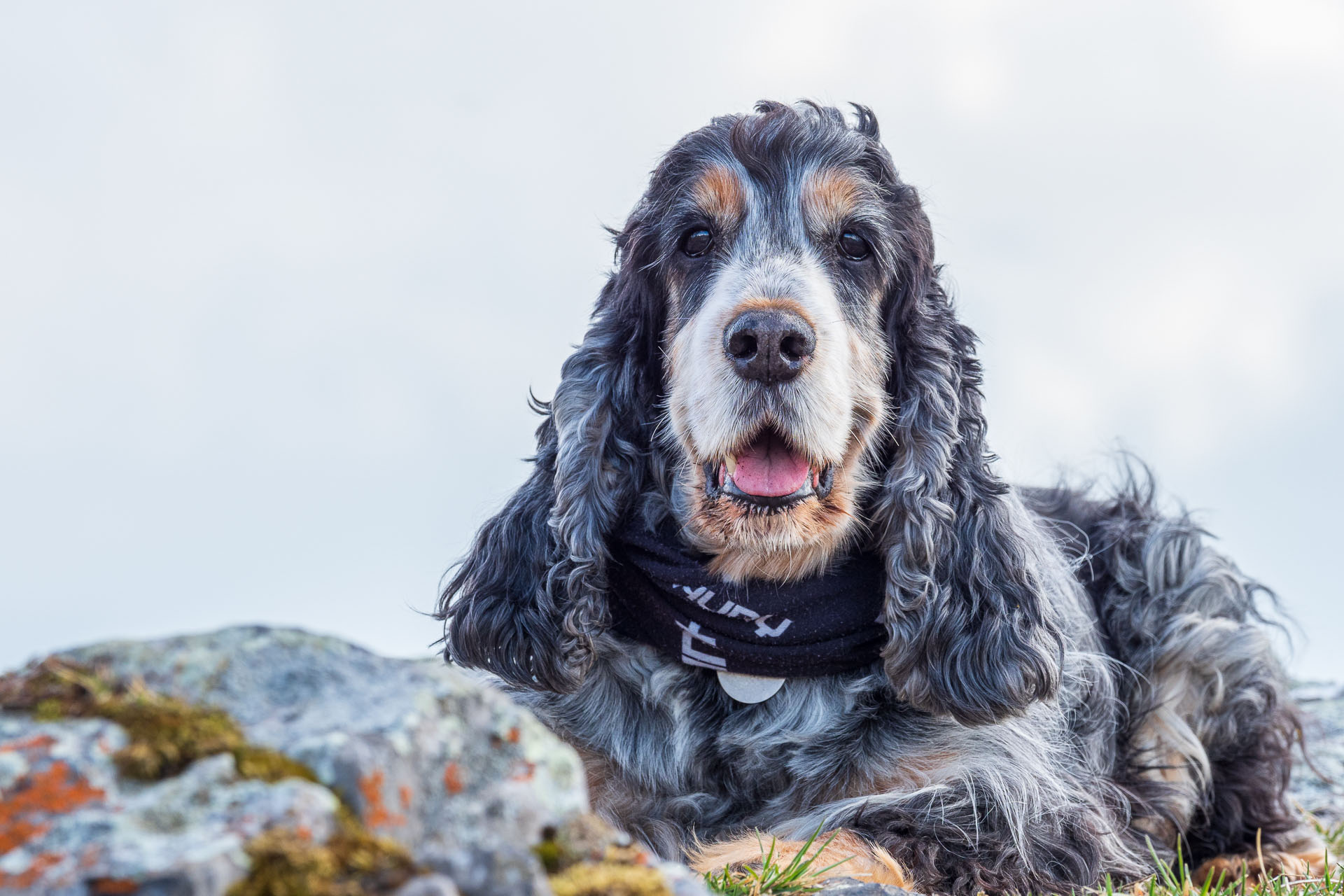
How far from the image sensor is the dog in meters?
3.73

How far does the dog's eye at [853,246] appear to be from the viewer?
4020 millimetres

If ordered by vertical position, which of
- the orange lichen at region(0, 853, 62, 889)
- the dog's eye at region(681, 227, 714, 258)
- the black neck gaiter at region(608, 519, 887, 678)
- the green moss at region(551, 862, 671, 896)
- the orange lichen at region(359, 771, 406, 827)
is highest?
the dog's eye at region(681, 227, 714, 258)

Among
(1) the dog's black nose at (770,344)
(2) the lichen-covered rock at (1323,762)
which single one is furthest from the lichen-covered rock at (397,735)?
(2) the lichen-covered rock at (1323,762)

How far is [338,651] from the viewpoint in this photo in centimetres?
192

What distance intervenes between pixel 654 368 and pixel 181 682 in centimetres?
249

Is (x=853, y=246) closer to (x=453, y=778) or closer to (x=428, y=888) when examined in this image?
(x=453, y=778)

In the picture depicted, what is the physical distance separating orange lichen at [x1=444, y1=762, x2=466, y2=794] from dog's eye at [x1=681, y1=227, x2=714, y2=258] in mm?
2491

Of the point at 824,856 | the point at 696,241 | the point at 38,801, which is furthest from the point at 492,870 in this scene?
the point at 696,241

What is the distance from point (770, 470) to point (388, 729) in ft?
6.87

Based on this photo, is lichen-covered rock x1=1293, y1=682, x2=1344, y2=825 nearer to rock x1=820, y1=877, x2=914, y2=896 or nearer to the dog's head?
the dog's head

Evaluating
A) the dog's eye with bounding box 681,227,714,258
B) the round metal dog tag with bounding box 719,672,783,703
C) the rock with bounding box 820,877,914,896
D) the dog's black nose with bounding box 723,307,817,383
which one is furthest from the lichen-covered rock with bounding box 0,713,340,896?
the dog's eye with bounding box 681,227,714,258

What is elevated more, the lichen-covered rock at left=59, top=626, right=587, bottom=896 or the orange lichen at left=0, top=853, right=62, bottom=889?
the lichen-covered rock at left=59, top=626, right=587, bottom=896

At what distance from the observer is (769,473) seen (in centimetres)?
369

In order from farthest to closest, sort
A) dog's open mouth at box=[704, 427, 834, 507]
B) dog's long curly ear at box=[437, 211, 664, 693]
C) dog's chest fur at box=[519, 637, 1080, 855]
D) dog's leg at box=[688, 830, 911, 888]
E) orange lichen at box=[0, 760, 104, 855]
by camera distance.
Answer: dog's long curly ear at box=[437, 211, 664, 693]
dog's chest fur at box=[519, 637, 1080, 855]
dog's open mouth at box=[704, 427, 834, 507]
dog's leg at box=[688, 830, 911, 888]
orange lichen at box=[0, 760, 104, 855]
